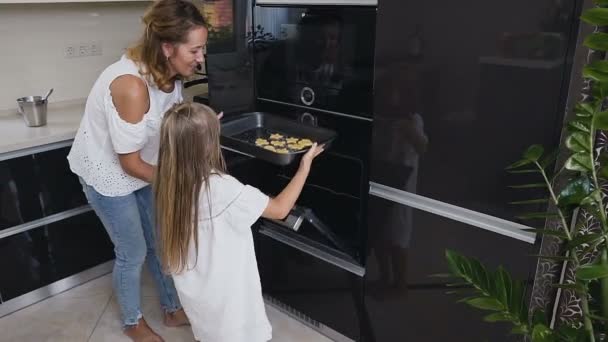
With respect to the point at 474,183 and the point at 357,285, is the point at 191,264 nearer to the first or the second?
the point at 357,285

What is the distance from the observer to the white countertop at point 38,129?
1.95 metres

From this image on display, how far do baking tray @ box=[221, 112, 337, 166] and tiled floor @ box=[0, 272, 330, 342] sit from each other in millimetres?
886

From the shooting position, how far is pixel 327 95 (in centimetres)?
166

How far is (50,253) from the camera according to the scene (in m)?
2.19

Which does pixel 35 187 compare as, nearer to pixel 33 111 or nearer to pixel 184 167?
pixel 33 111

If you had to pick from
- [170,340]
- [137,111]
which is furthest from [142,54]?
[170,340]

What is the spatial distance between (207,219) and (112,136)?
18.4 inches

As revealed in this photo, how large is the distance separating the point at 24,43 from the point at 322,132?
1728mm

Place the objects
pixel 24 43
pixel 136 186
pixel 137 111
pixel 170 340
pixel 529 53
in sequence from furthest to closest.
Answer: pixel 24 43 → pixel 170 340 → pixel 136 186 → pixel 137 111 → pixel 529 53

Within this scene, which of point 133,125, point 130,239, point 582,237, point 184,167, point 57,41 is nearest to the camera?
point 582,237

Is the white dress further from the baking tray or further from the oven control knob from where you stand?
the oven control knob

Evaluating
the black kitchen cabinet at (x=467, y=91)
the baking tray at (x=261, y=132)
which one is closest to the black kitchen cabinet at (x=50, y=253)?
the baking tray at (x=261, y=132)

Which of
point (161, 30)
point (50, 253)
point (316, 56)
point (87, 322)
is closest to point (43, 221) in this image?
point (50, 253)

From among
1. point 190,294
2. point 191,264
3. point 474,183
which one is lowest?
point 190,294
